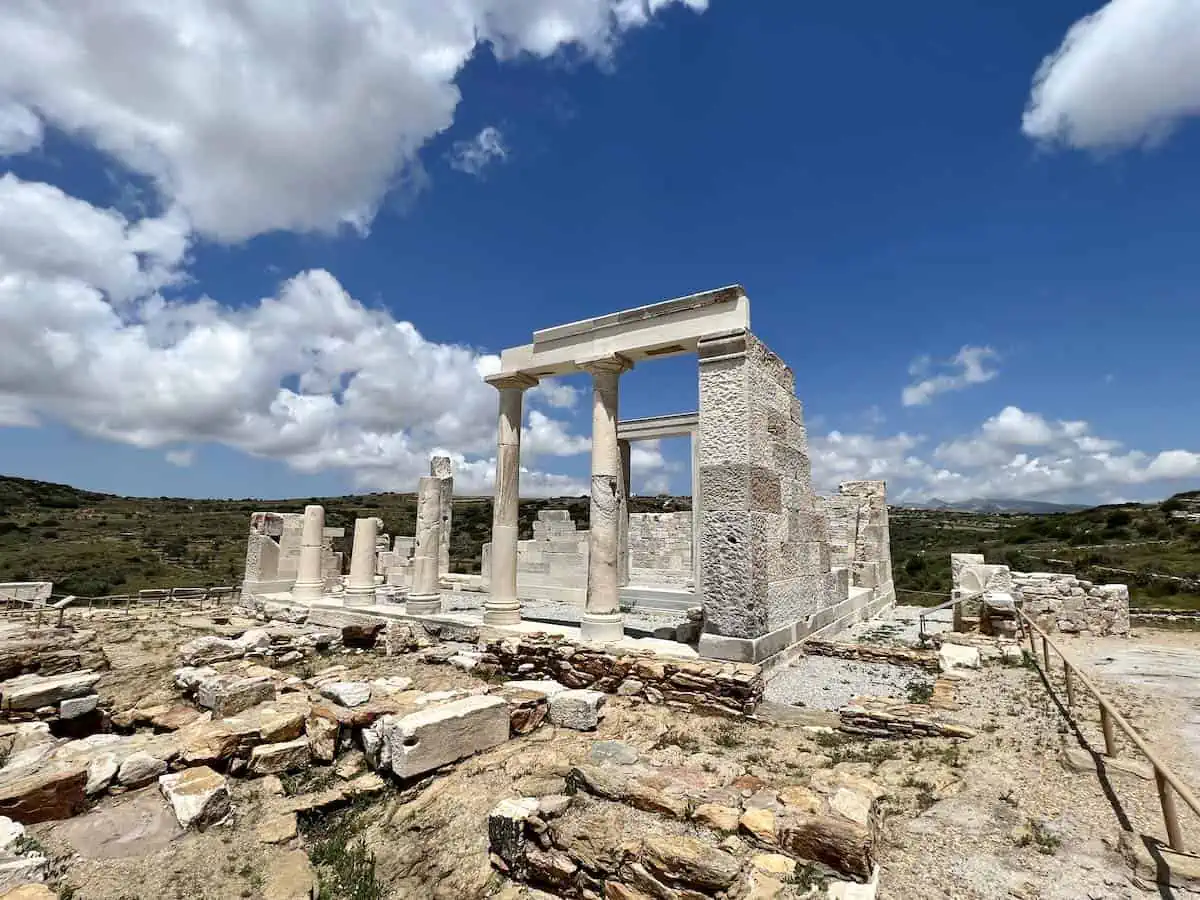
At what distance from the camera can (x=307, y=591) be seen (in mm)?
16609

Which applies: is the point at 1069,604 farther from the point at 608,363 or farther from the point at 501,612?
the point at 501,612

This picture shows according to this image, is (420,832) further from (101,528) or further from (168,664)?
(101,528)

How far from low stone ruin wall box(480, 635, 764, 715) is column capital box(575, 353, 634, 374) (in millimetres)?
4903

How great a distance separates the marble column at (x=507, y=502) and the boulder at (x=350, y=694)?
3.82m

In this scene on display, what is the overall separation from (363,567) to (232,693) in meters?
8.18

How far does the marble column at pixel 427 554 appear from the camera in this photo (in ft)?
42.6

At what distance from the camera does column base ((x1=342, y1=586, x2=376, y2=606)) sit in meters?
15.0

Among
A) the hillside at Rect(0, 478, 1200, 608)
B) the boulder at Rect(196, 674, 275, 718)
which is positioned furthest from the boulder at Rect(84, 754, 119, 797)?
the hillside at Rect(0, 478, 1200, 608)

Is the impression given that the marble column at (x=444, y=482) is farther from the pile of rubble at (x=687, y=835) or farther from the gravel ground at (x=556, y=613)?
the pile of rubble at (x=687, y=835)

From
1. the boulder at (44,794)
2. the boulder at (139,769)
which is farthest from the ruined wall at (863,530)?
the boulder at (44,794)

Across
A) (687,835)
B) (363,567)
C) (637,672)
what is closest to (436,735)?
(687,835)

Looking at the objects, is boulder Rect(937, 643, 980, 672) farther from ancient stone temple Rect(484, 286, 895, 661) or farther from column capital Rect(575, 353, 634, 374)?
column capital Rect(575, 353, 634, 374)

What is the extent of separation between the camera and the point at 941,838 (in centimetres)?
436

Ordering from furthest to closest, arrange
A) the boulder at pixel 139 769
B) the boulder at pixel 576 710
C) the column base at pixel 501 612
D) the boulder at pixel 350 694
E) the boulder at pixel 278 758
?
the column base at pixel 501 612
the boulder at pixel 350 694
the boulder at pixel 576 710
the boulder at pixel 278 758
the boulder at pixel 139 769
